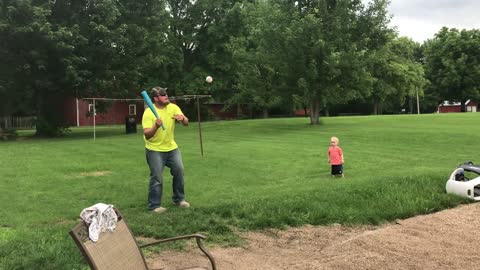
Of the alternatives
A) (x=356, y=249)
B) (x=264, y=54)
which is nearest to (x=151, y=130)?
(x=356, y=249)

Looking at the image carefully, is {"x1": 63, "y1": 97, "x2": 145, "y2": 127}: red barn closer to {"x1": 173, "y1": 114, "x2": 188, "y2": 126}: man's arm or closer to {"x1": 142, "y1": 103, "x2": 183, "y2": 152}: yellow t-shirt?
{"x1": 142, "y1": 103, "x2": 183, "y2": 152}: yellow t-shirt

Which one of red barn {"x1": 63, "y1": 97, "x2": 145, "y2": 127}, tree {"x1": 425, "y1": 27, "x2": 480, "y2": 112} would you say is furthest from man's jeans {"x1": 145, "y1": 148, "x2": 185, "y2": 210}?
tree {"x1": 425, "y1": 27, "x2": 480, "y2": 112}

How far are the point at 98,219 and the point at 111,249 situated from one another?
0.87 feet

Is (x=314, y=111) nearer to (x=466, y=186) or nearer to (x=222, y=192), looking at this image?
(x=222, y=192)

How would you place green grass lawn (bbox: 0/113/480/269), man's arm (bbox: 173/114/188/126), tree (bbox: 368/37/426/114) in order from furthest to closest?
tree (bbox: 368/37/426/114) < man's arm (bbox: 173/114/188/126) < green grass lawn (bbox: 0/113/480/269)

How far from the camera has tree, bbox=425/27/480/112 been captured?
62.1m

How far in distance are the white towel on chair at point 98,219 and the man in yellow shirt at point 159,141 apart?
3528mm

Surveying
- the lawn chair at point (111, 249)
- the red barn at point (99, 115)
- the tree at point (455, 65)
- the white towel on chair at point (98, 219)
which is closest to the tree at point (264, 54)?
the red barn at point (99, 115)

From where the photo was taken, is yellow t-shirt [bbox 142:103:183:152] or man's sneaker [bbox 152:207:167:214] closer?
yellow t-shirt [bbox 142:103:183:152]

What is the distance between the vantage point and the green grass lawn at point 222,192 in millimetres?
6668

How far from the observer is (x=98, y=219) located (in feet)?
11.8

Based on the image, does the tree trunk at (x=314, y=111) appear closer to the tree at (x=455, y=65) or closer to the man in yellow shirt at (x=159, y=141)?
the man in yellow shirt at (x=159, y=141)

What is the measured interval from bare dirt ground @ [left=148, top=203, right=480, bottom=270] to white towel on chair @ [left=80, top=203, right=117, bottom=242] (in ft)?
5.75

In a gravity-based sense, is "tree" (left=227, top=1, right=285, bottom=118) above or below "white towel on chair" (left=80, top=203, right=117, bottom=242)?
above
